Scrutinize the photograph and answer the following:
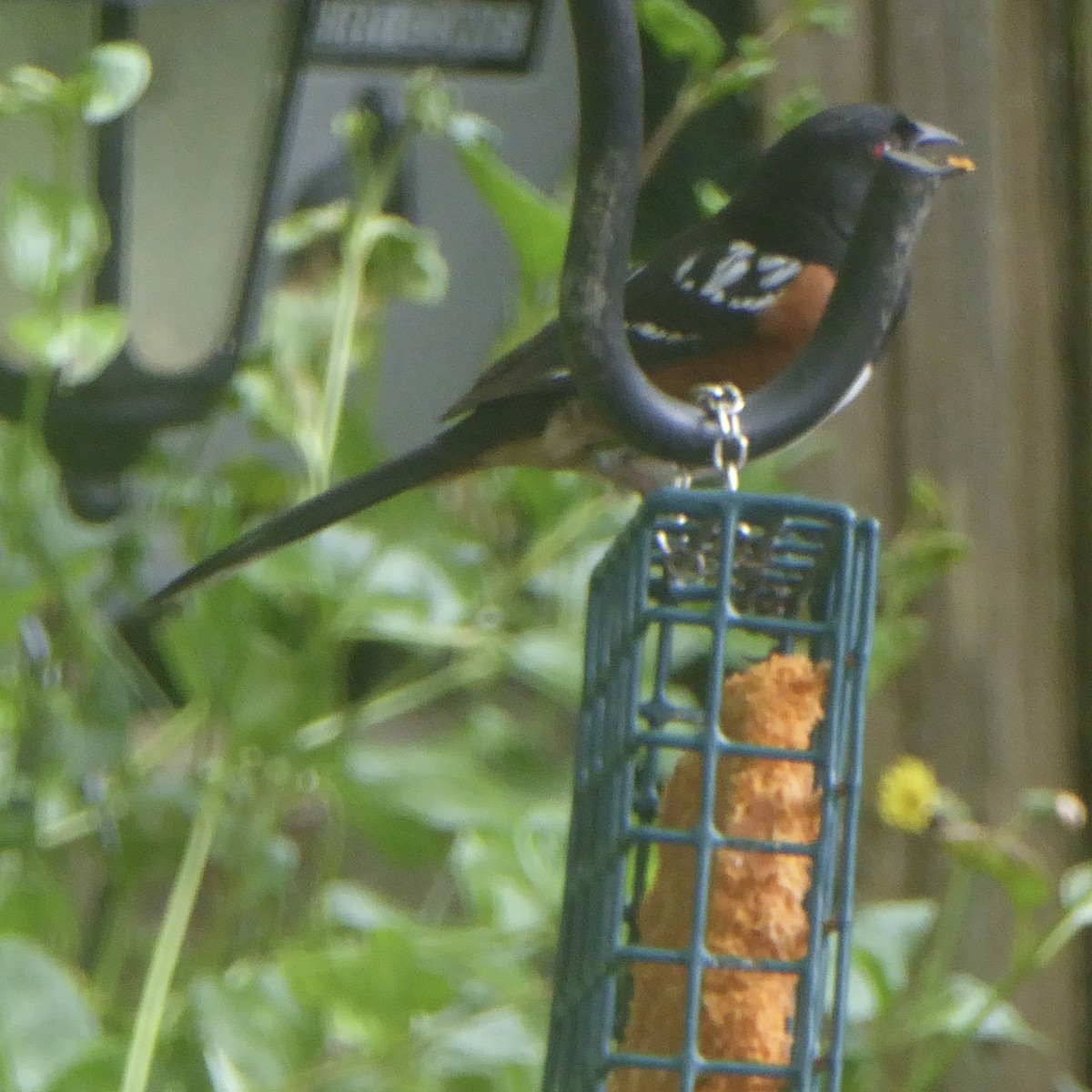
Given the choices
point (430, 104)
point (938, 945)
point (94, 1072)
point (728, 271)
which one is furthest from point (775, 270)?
point (94, 1072)

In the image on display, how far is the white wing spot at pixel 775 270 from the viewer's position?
1.18 meters

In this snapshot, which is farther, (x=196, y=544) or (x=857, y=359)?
(x=196, y=544)

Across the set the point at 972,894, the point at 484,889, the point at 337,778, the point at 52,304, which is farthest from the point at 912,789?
the point at 52,304

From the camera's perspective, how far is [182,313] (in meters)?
1.17

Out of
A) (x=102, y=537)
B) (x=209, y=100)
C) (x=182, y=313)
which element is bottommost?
(x=102, y=537)

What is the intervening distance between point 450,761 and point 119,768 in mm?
237

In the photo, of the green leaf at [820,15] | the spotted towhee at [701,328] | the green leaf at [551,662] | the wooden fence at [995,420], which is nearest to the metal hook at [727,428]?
the spotted towhee at [701,328]

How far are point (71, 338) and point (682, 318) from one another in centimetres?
38

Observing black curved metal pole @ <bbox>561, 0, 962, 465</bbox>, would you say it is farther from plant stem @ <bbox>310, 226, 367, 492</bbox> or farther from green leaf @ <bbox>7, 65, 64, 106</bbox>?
plant stem @ <bbox>310, 226, 367, 492</bbox>

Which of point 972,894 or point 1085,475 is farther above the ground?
point 1085,475

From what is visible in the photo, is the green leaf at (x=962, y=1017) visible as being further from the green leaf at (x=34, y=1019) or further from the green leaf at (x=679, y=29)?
the green leaf at (x=679, y=29)

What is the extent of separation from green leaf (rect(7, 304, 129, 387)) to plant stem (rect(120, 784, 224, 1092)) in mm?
309

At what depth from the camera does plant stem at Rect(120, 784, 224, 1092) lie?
3.41 ft

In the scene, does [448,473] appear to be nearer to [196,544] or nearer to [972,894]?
[196,544]
